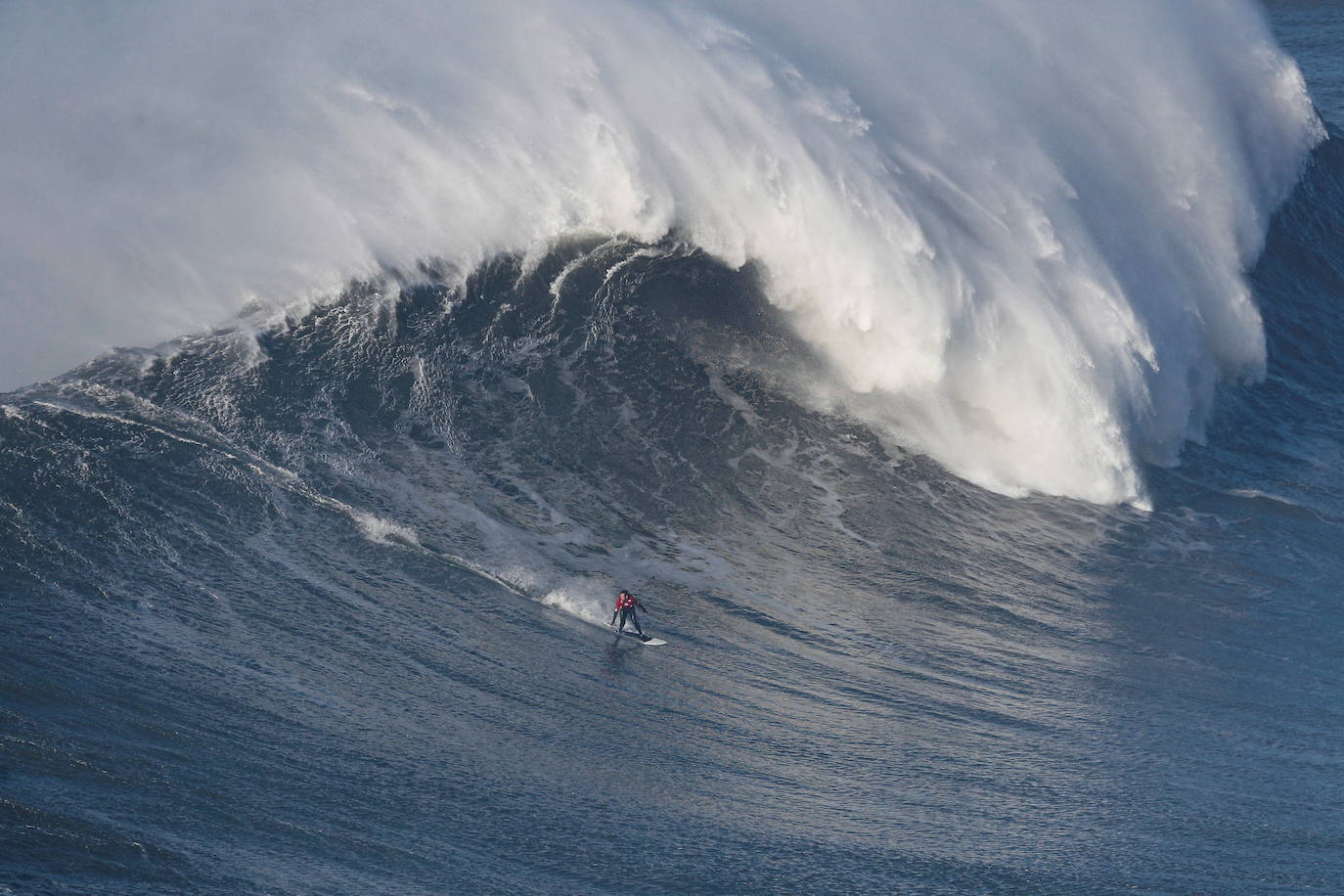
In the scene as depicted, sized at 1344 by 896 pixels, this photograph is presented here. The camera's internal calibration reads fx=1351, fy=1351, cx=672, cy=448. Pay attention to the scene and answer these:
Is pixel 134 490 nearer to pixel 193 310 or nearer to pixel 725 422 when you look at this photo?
pixel 193 310

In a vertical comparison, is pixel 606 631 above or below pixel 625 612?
below

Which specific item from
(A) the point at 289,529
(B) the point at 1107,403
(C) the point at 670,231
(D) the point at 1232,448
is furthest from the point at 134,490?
(D) the point at 1232,448

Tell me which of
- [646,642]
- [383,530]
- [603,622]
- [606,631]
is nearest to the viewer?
[646,642]

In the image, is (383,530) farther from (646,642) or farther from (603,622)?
(646,642)

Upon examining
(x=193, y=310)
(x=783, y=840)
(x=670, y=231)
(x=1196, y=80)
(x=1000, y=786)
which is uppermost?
(x=1196, y=80)

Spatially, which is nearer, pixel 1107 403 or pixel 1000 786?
pixel 1000 786

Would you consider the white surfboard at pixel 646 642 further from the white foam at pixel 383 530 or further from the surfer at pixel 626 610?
the white foam at pixel 383 530

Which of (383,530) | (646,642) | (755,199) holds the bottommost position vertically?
(646,642)

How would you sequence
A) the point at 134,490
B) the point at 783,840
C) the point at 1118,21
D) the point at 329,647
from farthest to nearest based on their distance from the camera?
1. the point at 1118,21
2. the point at 134,490
3. the point at 329,647
4. the point at 783,840

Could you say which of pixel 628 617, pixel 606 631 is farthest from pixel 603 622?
pixel 628 617
